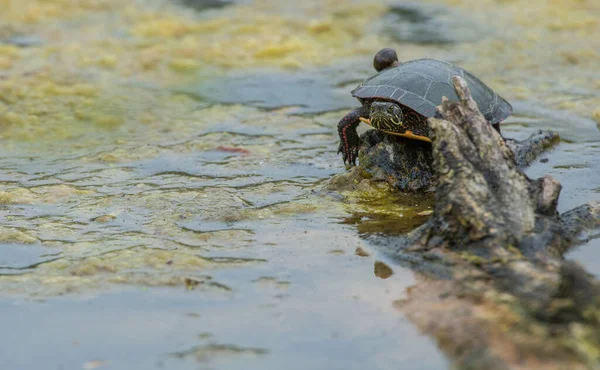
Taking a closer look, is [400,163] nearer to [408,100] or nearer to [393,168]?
[393,168]

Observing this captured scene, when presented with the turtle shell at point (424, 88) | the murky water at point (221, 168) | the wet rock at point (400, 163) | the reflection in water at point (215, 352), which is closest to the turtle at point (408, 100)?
the turtle shell at point (424, 88)

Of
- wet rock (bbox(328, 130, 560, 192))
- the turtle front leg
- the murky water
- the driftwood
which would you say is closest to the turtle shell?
the turtle front leg

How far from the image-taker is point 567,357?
7.78 feet

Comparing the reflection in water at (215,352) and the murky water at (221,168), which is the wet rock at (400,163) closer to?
the murky water at (221,168)

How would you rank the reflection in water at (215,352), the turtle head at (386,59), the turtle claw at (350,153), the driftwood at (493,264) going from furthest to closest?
the turtle head at (386,59) < the turtle claw at (350,153) < the reflection in water at (215,352) < the driftwood at (493,264)

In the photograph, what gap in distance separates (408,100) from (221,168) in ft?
4.50

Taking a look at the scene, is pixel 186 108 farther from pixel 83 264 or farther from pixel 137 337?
pixel 137 337

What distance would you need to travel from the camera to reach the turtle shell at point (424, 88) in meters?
Answer: 4.41

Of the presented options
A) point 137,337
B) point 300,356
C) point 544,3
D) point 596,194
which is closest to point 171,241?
point 137,337

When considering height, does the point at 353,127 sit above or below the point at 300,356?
above

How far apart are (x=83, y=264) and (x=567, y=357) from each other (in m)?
2.11

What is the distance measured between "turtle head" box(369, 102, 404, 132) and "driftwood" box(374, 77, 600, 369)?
2.26 ft

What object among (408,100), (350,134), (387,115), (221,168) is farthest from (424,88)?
(221,168)

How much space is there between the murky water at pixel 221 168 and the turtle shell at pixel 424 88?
0.50 metres
